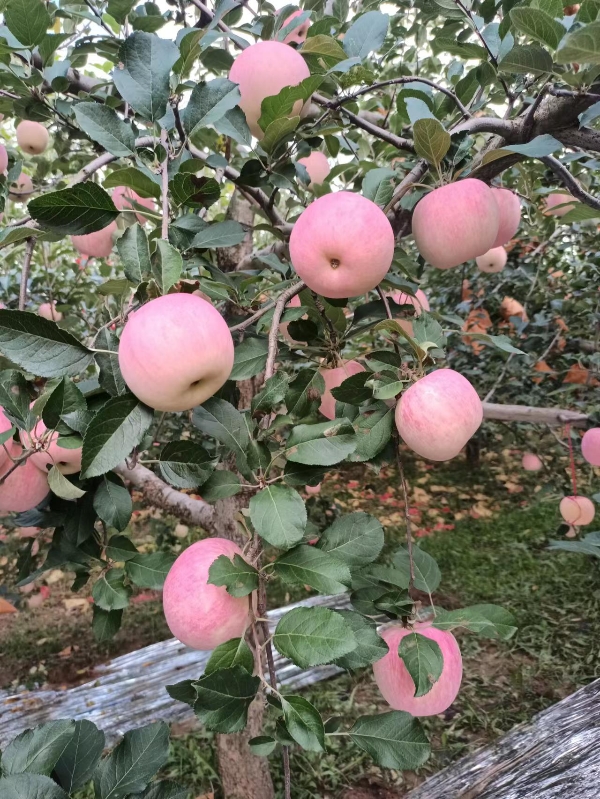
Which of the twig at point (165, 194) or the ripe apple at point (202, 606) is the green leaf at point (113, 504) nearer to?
the ripe apple at point (202, 606)

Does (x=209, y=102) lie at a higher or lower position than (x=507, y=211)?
higher

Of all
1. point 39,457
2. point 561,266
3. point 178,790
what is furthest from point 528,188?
point 561,266

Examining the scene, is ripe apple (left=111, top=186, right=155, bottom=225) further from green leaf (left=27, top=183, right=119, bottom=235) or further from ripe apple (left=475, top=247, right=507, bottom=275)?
ripe apple (left=475, top=247, right=507, bottom=275)

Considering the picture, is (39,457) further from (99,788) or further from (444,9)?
(444,9)

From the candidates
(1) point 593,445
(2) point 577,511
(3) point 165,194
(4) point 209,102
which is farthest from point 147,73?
(2) point 577,511

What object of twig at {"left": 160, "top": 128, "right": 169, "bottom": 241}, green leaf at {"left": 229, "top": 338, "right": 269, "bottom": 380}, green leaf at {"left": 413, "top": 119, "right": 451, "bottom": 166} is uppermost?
twig at {"left": 160, "top": 128, "right": 169, "bottom": 241}

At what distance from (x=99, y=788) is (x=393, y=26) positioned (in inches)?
85.0

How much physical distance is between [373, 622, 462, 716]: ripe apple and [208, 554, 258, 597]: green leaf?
1.22 feet

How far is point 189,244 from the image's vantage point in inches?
31.3

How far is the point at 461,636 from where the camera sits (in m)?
2.71

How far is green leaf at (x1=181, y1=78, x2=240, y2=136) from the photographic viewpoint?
0.78 m

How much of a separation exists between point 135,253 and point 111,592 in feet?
1.81

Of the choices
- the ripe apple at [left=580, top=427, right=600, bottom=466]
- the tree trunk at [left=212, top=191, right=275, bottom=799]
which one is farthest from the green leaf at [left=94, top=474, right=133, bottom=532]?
the ripe apple at [left=580, top=427, right=600, bottom=466]

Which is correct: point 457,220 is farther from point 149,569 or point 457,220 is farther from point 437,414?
point 149,569
